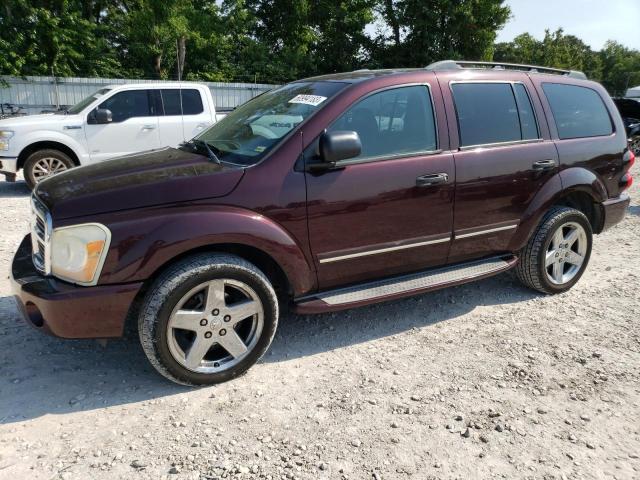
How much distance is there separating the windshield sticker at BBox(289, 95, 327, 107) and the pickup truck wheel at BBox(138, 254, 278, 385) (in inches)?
46.7

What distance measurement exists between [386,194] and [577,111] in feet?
7.45

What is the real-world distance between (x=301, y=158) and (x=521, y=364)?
6.50 feet

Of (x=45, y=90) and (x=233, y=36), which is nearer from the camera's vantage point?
(x=45, y=90)

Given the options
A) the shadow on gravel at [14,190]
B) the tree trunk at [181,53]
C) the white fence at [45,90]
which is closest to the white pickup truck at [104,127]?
the shadow on gravel at [14,190]

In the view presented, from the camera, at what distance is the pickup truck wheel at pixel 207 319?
9.16 feet

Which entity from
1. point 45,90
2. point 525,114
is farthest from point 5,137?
point 45,90

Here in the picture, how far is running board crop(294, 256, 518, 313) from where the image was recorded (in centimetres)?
326

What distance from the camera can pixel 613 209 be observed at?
460 centimetres

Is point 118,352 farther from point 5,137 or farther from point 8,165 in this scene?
point 5,137

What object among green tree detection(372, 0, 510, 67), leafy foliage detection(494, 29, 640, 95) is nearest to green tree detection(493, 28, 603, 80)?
leafy foliage detection(494, 29, 640, 95)

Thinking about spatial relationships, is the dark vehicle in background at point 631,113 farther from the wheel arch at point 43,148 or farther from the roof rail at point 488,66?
the wheel arch at point 43,148

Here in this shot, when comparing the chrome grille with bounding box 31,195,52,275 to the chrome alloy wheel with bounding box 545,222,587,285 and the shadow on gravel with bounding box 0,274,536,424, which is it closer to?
the shadow on gravel with bounding box 0,274,536,424

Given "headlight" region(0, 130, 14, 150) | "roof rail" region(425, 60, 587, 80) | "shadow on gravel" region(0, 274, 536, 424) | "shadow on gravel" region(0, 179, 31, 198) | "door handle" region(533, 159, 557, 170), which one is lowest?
"shadow on gravel" region(0, 274, 536, 424)

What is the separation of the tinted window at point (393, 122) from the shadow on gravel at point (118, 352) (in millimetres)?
1337
